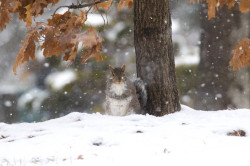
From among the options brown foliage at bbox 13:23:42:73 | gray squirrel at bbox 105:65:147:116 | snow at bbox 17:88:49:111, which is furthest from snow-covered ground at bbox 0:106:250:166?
snow at bbox 17:88:49:111

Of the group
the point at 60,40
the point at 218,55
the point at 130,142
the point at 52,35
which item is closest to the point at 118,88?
the point at 52,35

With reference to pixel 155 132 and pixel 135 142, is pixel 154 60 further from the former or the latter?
pixel 135 142

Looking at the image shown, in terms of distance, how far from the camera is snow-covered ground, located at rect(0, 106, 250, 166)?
3.43 m

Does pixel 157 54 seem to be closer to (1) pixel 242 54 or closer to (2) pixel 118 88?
(2) pixel 118 88

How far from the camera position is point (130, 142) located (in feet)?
12.9

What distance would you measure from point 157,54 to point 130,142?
2.34 meters

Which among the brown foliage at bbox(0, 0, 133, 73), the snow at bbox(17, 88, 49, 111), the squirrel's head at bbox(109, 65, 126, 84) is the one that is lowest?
the snow at bbox(17, 88, 49, 111)

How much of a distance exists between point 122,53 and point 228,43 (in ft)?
10.6

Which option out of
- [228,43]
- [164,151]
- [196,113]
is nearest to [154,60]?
[196,113]

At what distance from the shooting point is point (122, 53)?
462 inches

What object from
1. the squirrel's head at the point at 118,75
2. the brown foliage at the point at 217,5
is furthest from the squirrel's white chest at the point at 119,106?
the brown foliage at the point at 217,5

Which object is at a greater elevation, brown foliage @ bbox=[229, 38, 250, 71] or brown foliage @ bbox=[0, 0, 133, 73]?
brown foliage @ bbox=[0, 0, 133, 73]

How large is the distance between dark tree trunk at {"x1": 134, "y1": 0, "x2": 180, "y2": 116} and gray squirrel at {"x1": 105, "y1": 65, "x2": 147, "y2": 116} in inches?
4.7

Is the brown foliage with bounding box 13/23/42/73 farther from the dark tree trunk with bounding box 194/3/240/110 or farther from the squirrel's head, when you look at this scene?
the dark tree trunk with bounding box 194/3/240/110
